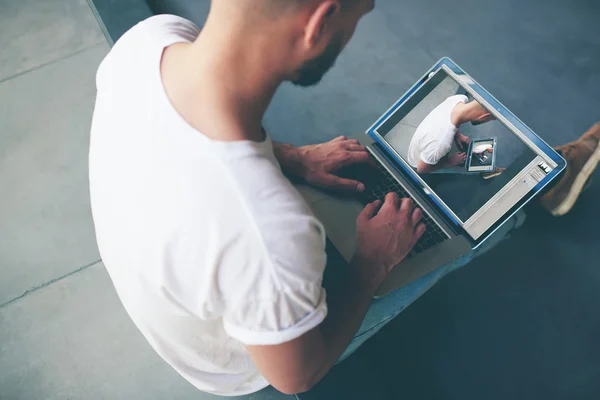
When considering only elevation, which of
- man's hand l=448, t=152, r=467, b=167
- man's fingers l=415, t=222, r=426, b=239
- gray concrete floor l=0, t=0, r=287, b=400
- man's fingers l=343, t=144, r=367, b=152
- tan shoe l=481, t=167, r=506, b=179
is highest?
tan shoe l=481, t=167, r=506, b=179

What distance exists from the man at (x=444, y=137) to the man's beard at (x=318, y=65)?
1.75ft

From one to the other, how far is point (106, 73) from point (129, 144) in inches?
7.8

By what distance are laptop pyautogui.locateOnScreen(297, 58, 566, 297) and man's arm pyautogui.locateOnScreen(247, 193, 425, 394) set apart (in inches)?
3.0

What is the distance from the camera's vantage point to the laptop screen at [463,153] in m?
1.04

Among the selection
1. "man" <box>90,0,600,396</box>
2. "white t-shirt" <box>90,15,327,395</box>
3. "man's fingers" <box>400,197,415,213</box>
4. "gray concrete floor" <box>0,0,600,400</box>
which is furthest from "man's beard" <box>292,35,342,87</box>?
"gray concrete floor" <box>0,0,600,400</box>

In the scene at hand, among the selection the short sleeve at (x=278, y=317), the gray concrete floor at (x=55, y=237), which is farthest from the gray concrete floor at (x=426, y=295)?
the short sleeve at (x=278, y=317)

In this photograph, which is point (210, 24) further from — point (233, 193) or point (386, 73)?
point (386, 73)

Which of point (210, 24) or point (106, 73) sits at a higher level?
point (210, 24)

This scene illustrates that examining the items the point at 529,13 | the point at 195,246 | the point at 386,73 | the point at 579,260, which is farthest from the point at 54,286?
the point at 529,13

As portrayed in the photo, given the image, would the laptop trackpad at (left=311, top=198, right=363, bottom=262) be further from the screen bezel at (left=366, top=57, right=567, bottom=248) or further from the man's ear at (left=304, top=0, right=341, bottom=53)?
the man's ear at (left=304, top=0, right=341, bottom=53)

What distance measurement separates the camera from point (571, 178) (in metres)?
1.56

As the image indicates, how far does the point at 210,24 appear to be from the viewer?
2.09 feet

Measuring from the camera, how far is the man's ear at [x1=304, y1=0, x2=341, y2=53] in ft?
1.94

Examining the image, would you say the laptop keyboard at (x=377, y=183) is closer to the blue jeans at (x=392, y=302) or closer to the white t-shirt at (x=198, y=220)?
the blue jeans at (x=392, y=302)
